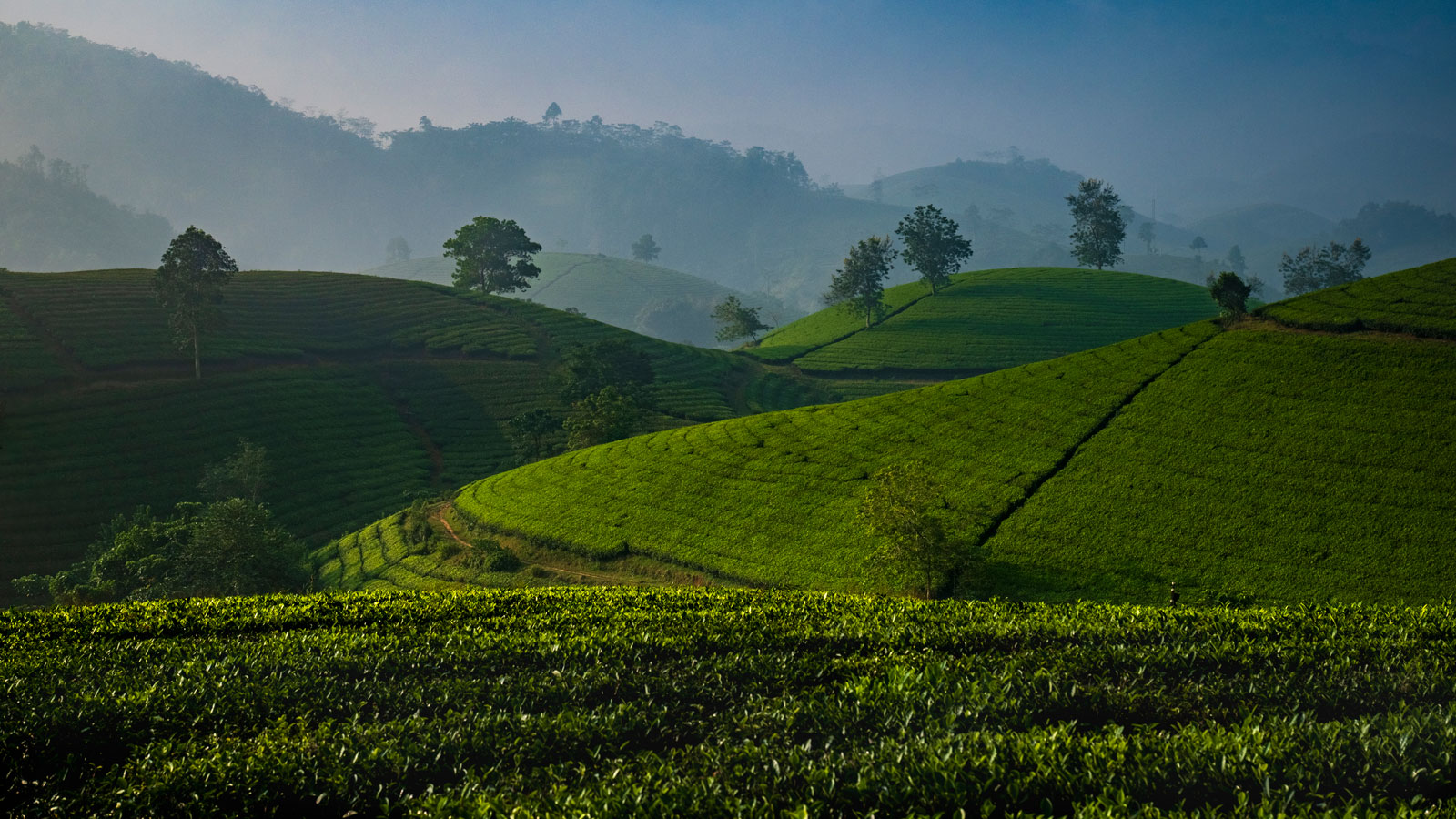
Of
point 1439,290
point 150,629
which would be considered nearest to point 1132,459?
point 1439,290

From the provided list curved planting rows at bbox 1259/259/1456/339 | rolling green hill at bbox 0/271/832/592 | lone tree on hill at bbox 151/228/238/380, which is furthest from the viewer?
lone tree on hill at bbox 151/228/238/380

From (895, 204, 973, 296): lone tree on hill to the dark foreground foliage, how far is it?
11552cm

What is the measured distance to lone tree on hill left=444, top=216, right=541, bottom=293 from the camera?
12488 centimetres

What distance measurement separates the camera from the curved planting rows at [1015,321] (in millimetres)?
100625

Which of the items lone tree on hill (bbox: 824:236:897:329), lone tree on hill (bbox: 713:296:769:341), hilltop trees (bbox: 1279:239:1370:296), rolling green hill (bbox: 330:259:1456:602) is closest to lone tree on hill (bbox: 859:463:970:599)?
rolling green hill (bbox: 330:259:1456:602)

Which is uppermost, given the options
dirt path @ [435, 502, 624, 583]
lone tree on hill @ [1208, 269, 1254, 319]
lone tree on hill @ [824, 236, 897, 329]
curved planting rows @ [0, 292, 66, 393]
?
lone tree on hill @ [824, 236, 897, 329]

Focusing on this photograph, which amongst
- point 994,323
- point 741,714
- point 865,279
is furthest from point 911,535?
point 865,279

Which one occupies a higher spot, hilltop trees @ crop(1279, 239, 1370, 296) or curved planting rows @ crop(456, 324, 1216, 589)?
hilltop trees @ crop(1279, 239, 1370, 296)

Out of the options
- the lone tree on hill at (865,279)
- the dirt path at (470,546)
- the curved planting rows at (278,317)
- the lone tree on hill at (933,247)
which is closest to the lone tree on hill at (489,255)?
the curved planting rows at (278,317)

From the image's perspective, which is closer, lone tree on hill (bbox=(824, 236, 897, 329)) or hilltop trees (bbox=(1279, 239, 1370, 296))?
lone tree on hill (bbox=(824, 236, 897, 329))

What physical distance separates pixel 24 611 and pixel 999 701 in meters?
22.1

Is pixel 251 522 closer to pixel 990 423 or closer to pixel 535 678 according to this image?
pixel 535 678

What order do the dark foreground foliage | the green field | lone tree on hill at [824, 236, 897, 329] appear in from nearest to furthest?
the dark foreground foliage < the green field < lone tree on hill at [824, 236, 897, 329]

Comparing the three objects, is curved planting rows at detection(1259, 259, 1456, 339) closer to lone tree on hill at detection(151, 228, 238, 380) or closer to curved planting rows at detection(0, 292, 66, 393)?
lone tree on hill at detection(151, 228, 238, 380)
